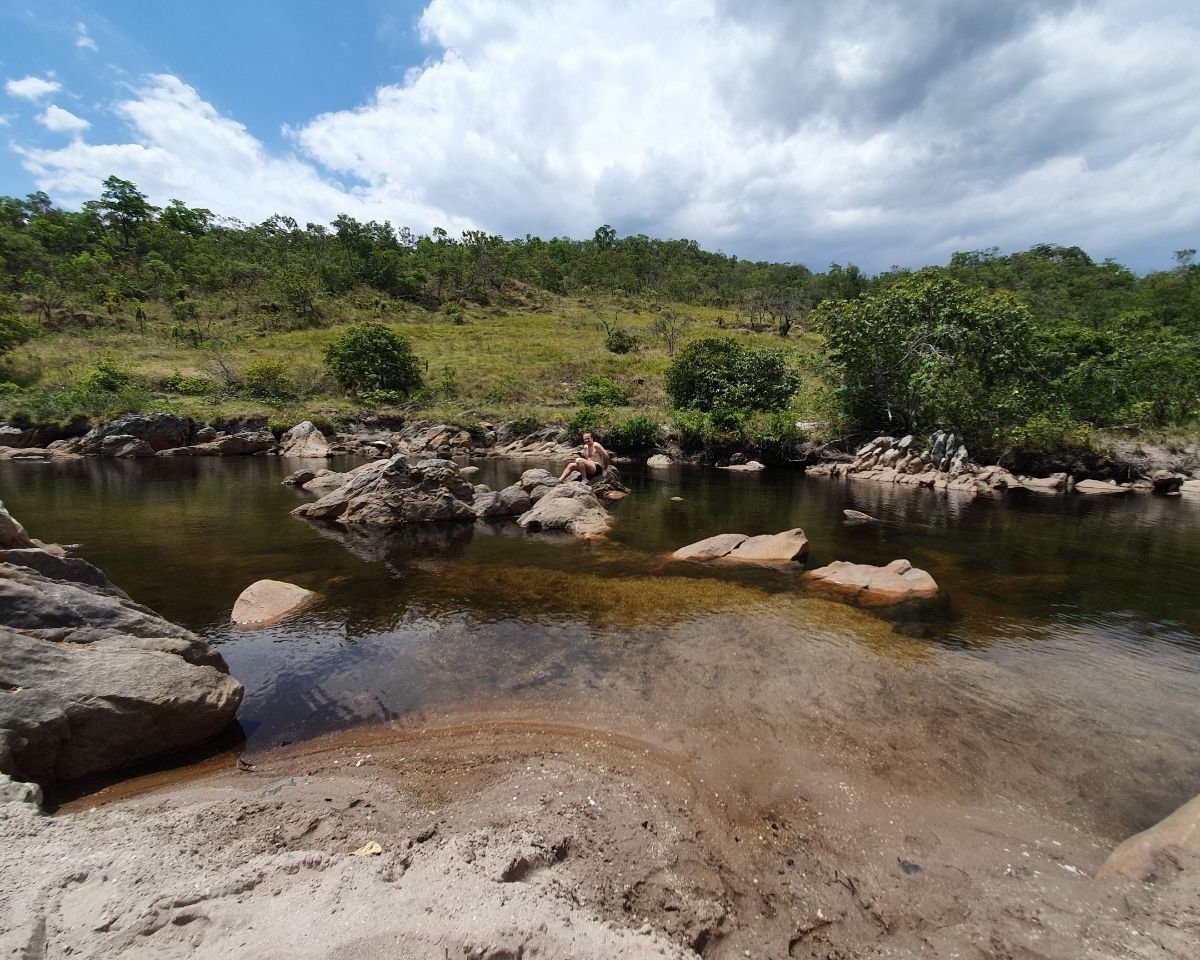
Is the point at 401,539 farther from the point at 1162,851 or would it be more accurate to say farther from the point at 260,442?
the point at 260,442

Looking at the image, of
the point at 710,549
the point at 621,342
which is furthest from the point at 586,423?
the point at 621,342

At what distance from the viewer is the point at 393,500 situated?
18.4 m

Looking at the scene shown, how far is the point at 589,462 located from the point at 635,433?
18.8 metres

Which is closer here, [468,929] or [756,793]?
[468,929]

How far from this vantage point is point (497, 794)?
5.30 meters

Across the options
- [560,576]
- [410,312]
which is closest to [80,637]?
[560,576]

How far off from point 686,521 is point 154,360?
198ft

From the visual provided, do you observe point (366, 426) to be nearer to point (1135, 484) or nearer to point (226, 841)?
point (226, 841)

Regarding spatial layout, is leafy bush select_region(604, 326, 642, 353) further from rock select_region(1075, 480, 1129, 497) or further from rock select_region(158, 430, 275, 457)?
rock select_region(1075, 480, 1129, 497)

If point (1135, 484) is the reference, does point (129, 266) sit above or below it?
above

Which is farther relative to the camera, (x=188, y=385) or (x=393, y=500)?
(x=188, y=385)

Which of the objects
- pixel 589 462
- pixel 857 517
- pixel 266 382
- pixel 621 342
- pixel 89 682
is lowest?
pixel 857 517

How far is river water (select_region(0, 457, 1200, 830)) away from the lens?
6.73 m

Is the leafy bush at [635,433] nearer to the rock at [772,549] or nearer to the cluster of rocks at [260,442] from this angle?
the cluster of rocks at [260,442]
